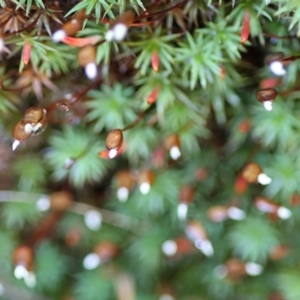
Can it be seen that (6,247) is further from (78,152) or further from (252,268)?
(252,268)

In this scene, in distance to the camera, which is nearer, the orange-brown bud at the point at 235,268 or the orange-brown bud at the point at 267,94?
the orange-brown bud at the point at 267,94

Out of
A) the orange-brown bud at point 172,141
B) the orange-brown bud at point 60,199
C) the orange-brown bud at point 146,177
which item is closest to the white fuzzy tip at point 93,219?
the orange-brown bud at point 60,199

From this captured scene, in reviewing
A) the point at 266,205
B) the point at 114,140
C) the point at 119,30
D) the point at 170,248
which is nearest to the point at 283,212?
the point at 266,205

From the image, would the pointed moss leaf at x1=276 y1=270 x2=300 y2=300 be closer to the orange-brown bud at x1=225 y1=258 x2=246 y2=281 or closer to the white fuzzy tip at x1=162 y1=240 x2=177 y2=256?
the orange-brown bud at x1=225 y1=258 x2=246 y2=281

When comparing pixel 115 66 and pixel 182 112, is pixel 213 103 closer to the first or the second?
pixel 182 112

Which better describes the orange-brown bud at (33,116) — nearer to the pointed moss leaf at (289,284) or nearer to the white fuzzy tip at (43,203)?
the white fuzzy tip at (43,203)
